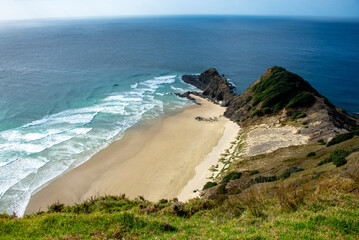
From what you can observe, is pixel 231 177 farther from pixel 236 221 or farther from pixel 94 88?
pixel 94 88

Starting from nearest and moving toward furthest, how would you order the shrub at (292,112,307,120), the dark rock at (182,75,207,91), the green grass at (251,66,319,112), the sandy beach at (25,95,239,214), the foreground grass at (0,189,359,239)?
the foreground grass at (0,189,359,239), the sandy beach at (25,95,239,214), the shrub at (292,112,307,120), the green grass at (251,66,319,112), the dark rock at (182,75,207,91)

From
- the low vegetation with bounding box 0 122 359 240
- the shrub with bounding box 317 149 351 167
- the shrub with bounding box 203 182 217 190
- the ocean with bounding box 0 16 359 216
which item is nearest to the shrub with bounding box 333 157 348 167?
the shrub with bounding box 317 149 351 167

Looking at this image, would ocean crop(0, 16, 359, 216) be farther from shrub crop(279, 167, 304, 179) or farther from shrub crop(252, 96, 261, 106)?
shrub crop(279, 167, 304, 179)

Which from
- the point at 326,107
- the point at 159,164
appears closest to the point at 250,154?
the point at 159,164

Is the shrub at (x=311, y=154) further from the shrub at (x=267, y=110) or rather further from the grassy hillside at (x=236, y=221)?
the shrub at (x=267, y=110)

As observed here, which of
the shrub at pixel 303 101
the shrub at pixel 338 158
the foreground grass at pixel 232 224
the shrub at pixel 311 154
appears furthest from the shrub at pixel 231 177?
the shrub at pixel 303 101

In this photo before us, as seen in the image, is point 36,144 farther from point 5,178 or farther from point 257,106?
point 257,106

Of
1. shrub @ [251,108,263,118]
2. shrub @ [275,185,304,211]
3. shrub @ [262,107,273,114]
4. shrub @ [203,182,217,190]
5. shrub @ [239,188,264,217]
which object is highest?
shrub @ [275,185,304,211]
